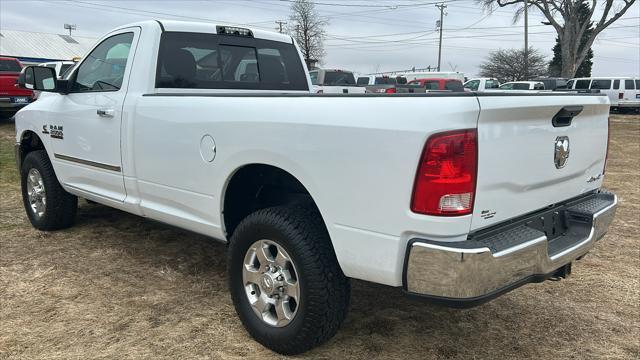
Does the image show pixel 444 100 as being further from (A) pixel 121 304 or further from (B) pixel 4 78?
(B) pixel 4 78

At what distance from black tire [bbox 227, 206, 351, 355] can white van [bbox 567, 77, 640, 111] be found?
2801 cm

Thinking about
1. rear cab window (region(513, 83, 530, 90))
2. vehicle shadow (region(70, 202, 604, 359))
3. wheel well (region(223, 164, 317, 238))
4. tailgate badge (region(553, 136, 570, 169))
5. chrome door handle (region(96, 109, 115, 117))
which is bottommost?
vehicle shadow (region(70, 202, 604, 359))

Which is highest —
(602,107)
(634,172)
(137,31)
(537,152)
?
(137,31)

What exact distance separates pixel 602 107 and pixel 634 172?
7325 mm

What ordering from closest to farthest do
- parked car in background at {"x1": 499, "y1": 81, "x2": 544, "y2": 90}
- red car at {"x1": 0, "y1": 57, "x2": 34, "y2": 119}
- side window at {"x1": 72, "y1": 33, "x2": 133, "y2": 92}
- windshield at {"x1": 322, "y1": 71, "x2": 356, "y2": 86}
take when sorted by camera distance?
1. side window at {"x1": 72, "y1": 33, "x2": 133, "y2": 92}
2. red car at {"x1": 0, "y1": 57, "x2": 34, "y2": 119}
3. windshield at {"x1": 322, "y1": 71, "x2": 356, "y2": 86}
4. parked car in background at {"x1": 499, "y1": 81, "x2": 544, "y2": 90}

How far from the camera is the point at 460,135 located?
2170 millimetres

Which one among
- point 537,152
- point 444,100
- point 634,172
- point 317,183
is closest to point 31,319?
point 317,183

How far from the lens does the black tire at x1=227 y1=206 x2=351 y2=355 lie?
2.63 meters

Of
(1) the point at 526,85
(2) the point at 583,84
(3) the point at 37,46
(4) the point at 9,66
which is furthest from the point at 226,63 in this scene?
(3) the point at 37,46

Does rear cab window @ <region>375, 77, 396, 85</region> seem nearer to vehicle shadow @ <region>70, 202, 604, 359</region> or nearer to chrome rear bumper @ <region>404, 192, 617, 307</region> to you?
vehicle shadow @ <region>70, 202, 604, 359</region>

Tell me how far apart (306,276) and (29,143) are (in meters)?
3.99

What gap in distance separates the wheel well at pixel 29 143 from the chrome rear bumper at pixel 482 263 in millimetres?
4348

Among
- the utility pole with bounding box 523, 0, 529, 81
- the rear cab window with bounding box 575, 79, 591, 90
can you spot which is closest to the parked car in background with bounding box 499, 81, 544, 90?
the rear cab window with bounding box 575, 79, 591, 90

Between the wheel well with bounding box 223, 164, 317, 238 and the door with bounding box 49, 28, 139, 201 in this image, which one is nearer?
the wheel well with bounding box 223, 164, 317, 238
